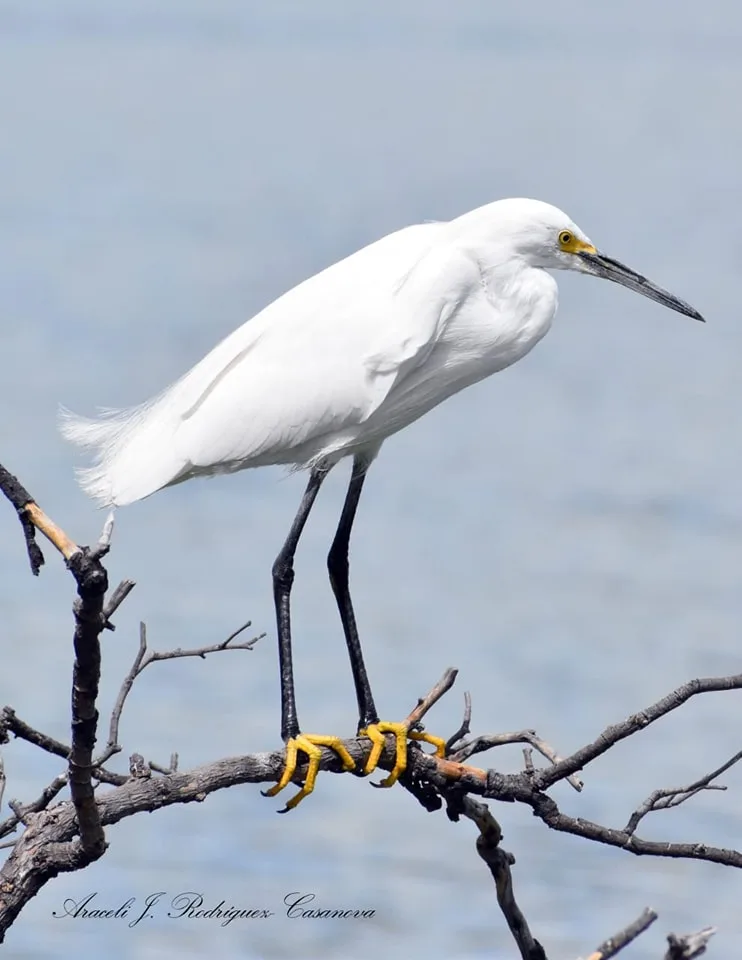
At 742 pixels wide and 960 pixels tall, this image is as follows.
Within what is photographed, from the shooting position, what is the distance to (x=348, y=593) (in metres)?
4.86

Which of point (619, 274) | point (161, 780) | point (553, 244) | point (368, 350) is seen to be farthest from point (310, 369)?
point (161, 780)

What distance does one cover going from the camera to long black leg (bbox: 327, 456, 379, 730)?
4.61 metres

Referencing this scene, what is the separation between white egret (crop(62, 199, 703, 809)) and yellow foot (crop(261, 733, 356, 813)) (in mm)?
166

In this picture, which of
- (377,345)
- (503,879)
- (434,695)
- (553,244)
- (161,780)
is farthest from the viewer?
(553,244)

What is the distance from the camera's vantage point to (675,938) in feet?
7.77

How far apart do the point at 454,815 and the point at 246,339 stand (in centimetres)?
143

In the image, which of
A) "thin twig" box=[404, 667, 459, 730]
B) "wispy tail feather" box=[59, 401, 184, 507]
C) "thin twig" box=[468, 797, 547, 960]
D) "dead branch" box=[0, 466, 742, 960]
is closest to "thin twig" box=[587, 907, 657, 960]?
"dead branch" box=[0, 466, 742, 960]

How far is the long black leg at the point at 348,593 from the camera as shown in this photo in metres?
4.61

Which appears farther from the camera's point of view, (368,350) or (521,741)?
(368,350)

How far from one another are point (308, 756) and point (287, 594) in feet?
2.33

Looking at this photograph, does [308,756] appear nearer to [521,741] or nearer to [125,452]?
[521,741]

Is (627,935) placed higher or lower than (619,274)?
lower

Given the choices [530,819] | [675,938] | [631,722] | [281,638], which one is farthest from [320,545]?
[675,938]

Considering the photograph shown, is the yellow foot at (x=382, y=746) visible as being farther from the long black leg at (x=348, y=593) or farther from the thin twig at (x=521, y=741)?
the long black leg at (x=348, y=593)
